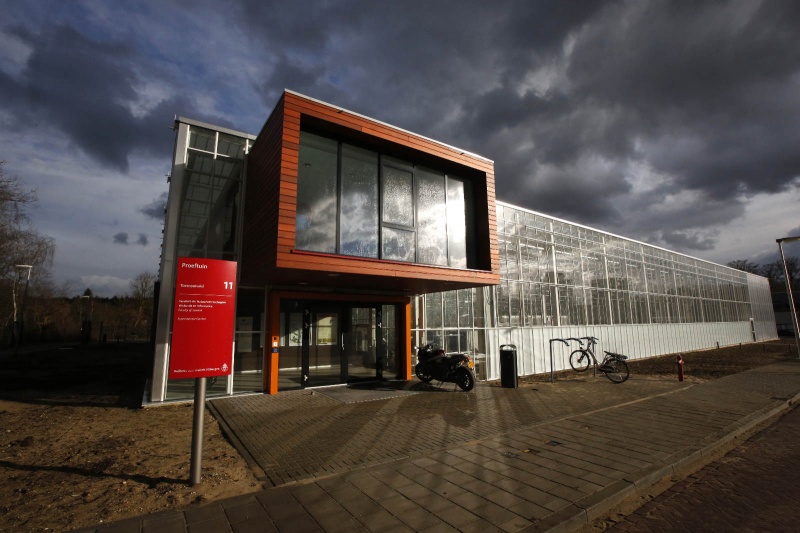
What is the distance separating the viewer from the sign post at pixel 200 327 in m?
4.24

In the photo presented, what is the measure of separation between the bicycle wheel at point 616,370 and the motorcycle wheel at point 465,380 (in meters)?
5.08

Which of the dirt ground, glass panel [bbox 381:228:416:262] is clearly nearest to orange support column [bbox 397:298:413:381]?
glass panel [bbox 381:228:416:262]

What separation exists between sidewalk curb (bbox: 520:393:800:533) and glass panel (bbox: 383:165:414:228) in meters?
6.74

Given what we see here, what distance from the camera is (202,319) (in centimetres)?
443

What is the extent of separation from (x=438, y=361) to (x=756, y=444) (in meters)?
6.60

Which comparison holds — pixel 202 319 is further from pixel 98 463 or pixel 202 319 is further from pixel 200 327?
pixel 98 463

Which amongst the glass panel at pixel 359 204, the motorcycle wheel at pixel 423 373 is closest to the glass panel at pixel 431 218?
the glass panel at pixel 359 204

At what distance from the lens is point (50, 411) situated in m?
8.08

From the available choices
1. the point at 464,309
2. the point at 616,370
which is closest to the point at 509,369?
the point at 464,309

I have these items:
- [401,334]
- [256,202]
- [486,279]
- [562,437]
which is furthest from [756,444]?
[256,202]

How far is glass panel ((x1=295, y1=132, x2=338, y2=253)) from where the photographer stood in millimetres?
8258

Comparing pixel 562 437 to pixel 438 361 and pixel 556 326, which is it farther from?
pixel 556 326

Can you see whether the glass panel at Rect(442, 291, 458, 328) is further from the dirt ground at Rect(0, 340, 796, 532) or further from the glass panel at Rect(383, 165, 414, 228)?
the dirt ground at Rect(0, 340, 796, 532)

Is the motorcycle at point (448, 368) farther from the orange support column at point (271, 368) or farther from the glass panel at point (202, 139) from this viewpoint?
the glass panel at point (202, 139)
